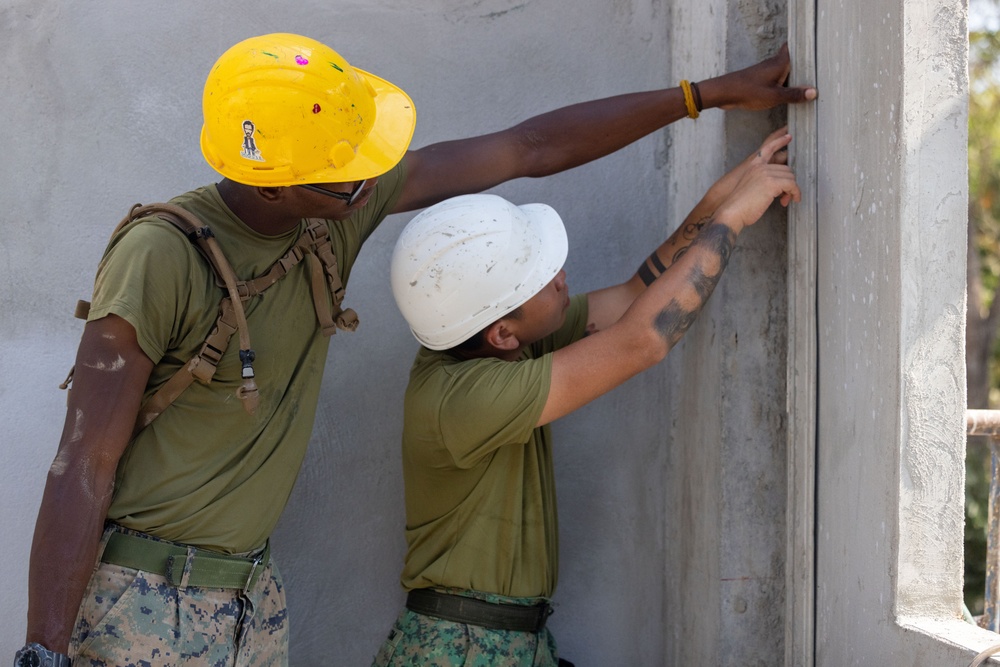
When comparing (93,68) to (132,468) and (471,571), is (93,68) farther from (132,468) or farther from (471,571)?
(471,571)

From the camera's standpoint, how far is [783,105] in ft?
9.22

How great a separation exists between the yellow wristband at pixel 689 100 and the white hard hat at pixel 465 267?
0.57m

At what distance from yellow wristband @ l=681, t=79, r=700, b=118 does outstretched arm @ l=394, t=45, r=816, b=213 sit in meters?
0.03

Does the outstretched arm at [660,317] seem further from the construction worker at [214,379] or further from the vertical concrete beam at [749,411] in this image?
the construction worker at [214,379]

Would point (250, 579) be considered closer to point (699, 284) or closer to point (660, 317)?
point (660, 317)

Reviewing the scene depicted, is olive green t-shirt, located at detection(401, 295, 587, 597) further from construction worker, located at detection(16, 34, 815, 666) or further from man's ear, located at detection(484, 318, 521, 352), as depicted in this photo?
construction worker, located at detection(16, 34, 815, 666)

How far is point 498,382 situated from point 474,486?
0.36 metres

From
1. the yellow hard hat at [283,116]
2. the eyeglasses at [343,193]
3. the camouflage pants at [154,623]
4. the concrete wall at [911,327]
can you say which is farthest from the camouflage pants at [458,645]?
the yellow hard hat at [283,116]

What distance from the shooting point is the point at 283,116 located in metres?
2.26

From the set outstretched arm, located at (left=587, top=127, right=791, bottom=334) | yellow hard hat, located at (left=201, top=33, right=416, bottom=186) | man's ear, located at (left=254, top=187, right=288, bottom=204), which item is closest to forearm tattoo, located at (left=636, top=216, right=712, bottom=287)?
outstretched arm, located at (left=587, top=127, right=791, bottom=334)

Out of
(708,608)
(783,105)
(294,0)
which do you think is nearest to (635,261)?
(783,105)

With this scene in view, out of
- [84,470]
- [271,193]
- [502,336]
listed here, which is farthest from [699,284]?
[84,470]

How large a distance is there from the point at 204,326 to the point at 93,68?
1209 mm

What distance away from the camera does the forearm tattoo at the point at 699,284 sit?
2.47m
